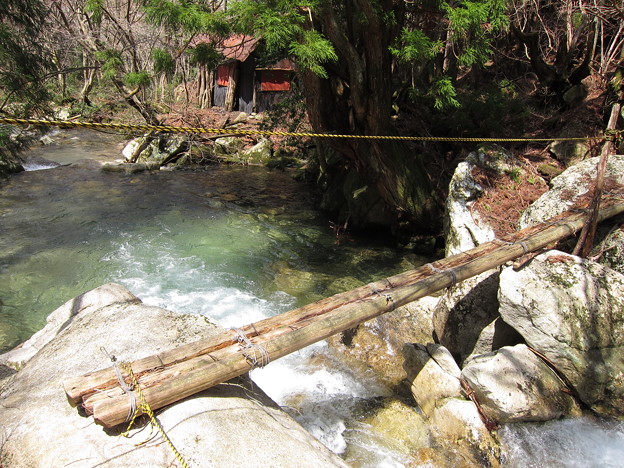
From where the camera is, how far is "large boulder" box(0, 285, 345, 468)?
2.31 metres

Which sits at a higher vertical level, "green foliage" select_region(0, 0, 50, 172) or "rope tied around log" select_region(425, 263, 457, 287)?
"green foliage" select_region(0, 0, 50, 172)

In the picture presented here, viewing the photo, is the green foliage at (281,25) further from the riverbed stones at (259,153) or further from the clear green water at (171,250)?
the riverbed stones at (259,153)

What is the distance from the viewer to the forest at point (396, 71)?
4996 mm

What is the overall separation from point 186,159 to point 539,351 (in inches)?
501

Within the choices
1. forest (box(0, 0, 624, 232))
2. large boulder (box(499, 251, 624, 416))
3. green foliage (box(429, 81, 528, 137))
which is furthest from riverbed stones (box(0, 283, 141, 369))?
green foliage (box(429, 81, 528, 137))

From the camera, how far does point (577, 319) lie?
12.6ft

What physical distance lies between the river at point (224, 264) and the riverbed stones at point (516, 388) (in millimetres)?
156

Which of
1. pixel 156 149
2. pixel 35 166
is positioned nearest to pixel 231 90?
pixel 156 149

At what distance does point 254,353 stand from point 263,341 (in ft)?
0.53

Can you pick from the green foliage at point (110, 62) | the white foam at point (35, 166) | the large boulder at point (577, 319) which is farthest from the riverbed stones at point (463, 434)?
the white foam at point (35, 166)

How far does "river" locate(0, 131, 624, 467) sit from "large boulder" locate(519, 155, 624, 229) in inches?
93.1

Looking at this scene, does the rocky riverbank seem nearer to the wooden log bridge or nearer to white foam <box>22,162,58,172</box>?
the wooden log bridge

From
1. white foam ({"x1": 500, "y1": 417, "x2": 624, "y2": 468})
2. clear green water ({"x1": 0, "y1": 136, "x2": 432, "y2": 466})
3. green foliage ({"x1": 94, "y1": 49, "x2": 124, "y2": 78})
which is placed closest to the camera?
white foam ({"x1": 500, "y1": 417, "x2": 624, "y2": 468})

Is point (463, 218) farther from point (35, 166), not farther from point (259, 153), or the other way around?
point (35, 166)
